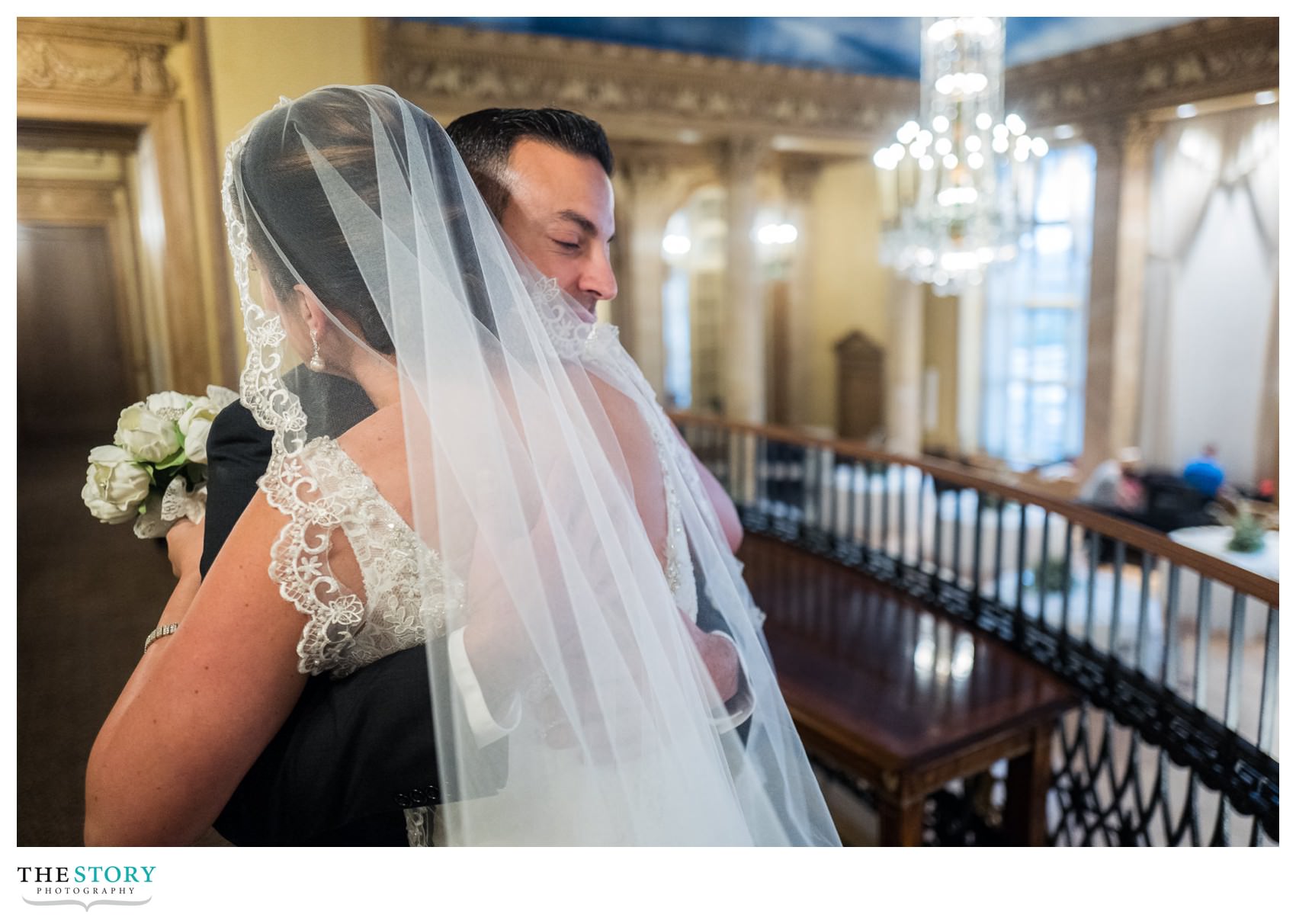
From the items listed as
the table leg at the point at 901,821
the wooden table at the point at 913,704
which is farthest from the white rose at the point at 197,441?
the table leg at the point at 901,821

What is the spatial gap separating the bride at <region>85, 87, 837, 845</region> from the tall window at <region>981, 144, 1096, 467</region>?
1053 centimetres

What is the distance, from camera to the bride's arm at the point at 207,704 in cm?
110

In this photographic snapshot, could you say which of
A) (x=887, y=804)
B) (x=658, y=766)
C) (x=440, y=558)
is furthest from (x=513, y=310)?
(x=887, y=804)

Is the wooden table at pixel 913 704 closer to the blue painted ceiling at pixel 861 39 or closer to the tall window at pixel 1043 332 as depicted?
the blue painted ceiling at pixel 861 39

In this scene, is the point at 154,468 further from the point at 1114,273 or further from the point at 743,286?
the point at 1114,273

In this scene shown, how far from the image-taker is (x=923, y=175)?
5828 mm

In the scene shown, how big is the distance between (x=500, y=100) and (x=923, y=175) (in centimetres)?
277

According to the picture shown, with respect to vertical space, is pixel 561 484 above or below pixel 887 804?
above

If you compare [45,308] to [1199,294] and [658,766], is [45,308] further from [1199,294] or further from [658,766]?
[1199,294]

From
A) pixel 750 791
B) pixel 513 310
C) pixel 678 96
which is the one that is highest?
pixel 678 96

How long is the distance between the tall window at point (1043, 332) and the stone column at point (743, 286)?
360 centimetres

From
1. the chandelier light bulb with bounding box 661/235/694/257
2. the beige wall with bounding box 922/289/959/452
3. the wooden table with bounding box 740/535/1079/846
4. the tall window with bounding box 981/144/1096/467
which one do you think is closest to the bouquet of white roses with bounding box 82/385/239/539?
the wooden table with bounding box 740/535/1079/846

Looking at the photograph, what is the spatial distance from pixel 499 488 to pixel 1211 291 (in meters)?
10.2

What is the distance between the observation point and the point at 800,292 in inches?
489
